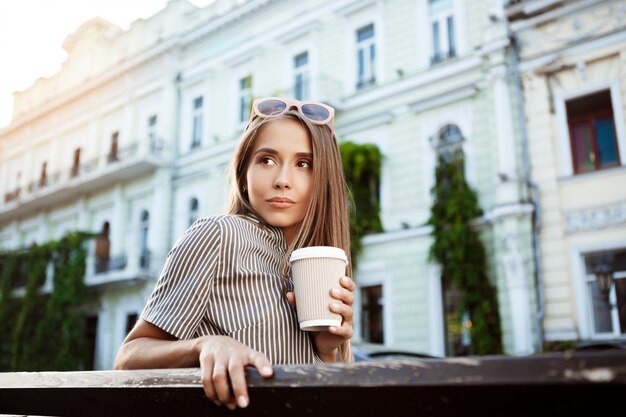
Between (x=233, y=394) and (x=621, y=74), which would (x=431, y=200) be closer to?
(x=621, y=74)

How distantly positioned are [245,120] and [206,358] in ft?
57.2

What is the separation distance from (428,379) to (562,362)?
0.15 metres

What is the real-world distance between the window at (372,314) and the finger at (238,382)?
13.0 m

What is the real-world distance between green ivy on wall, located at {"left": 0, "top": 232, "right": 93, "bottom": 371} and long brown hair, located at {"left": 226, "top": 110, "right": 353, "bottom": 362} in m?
18.8

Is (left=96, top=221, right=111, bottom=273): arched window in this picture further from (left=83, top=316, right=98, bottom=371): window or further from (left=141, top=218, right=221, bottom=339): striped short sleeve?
(left=141, top=218, right=221, bottom=339): striped short sleeve

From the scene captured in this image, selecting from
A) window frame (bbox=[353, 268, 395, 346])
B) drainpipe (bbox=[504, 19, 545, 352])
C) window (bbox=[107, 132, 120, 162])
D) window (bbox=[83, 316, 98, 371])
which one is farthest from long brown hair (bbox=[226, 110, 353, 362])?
window (bbox=[107, 132, 120, 162])

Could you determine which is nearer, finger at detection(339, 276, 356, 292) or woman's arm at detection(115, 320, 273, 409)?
woman's arm at detection(115, 320, 273, 409)

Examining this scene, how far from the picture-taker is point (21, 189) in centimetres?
2550

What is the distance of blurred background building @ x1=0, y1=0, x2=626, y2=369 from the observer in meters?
11.2

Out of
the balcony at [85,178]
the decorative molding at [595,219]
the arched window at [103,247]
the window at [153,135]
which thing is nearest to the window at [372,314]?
the decorative molding at [595,219]

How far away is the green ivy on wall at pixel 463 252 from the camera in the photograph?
11.6 metres

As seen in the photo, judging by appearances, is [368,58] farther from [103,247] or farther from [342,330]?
[342,330]

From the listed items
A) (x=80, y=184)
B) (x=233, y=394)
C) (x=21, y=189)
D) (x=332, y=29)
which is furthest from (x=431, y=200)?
(x=21, y=189)

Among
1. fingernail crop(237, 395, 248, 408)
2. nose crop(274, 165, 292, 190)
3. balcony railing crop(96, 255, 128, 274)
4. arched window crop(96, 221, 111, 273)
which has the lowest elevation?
fingernail crop(237, 395, 248, 408)
